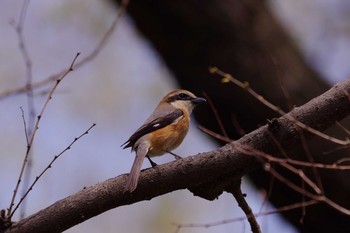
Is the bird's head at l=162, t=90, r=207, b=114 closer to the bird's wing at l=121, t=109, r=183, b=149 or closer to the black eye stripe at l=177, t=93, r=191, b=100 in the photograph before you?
the black eye stripe at l=177, t=93, r=191, b=100

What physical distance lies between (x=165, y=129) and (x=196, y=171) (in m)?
2.08

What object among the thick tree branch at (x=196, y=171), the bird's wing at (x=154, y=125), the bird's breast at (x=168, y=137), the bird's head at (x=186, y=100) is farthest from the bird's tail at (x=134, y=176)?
the bird's head at (x=186, y=100)

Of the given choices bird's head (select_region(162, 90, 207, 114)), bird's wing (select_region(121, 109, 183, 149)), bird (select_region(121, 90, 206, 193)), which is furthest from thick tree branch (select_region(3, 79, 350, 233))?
bird's head (select_region(162, 90, 207, 114))

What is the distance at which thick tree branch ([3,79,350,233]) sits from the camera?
435cm

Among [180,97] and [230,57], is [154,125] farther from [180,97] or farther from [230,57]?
[230,57]

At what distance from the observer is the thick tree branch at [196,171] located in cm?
435

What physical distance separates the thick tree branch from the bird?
96 centimetres

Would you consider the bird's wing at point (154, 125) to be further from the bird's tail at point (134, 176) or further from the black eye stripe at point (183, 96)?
the bird's tail at point (134, 176)

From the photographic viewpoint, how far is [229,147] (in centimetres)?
443

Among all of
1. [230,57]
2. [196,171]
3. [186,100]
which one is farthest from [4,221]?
[230,57]

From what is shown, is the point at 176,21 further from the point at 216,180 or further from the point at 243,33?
the point at 216,180

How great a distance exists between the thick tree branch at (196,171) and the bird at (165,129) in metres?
0.96

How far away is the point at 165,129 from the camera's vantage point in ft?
21.4

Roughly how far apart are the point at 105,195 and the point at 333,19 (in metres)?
8.48
